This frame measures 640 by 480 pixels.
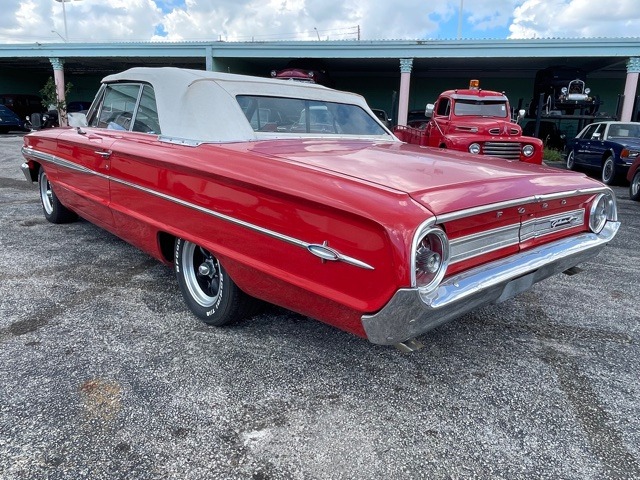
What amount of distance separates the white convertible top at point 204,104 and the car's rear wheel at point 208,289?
66 centimetres

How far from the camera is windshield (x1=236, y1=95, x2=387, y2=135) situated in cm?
312

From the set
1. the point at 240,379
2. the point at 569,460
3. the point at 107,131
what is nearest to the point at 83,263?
the point at 107,131

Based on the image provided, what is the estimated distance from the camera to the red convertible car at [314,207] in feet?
6.19

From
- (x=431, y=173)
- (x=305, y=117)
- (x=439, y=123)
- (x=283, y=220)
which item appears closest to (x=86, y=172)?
(x=305, y=117)

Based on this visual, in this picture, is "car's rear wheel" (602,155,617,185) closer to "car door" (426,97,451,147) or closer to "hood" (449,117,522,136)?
"hood" (449,117,522,136)

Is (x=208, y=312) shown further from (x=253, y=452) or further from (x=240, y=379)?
(x=253, y=452)

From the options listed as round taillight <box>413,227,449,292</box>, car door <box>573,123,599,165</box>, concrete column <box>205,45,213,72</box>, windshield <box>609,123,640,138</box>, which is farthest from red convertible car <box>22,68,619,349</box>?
concrete column <box>205,45,213,72</box>

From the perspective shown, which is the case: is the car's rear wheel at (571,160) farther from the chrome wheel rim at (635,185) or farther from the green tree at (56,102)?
the green tree at (56,102)

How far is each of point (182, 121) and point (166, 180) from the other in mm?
409

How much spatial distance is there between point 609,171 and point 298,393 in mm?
10353

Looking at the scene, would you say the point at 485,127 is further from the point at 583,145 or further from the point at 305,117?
the point at 305,117

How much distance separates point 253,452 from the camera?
1887 millimetres

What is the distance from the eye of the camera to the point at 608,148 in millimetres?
10398

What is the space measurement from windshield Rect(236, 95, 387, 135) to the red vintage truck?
511 cm
